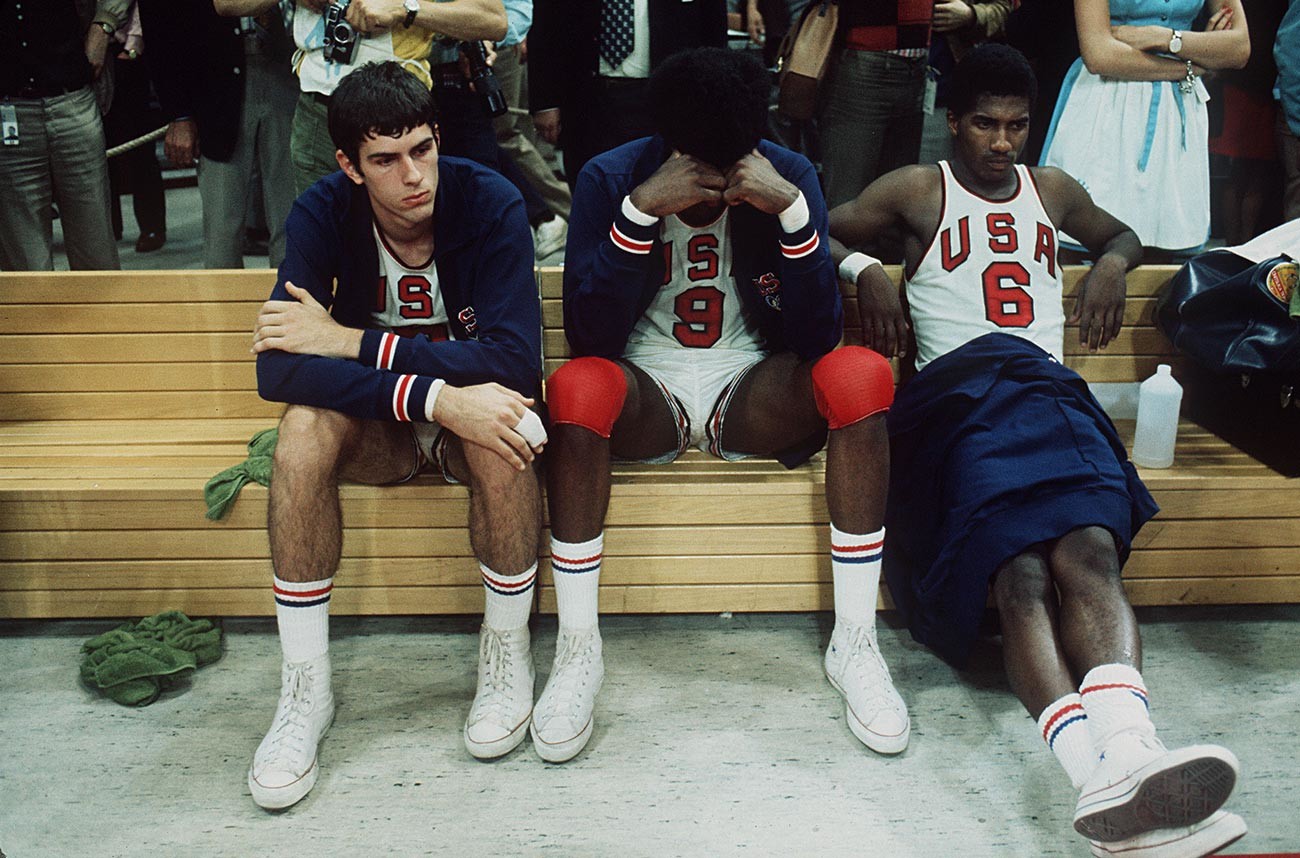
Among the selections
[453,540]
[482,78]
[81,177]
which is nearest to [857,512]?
[453,540]

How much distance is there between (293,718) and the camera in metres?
2.12

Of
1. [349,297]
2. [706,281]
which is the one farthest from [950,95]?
[349,297]

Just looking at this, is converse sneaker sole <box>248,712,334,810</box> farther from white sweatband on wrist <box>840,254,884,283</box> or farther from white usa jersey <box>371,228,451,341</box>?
white sweatband on wrist <box>840,254,884,283</box>

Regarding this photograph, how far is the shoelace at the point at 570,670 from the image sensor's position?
7.17 ft

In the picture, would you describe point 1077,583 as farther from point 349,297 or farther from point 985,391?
point 349,297

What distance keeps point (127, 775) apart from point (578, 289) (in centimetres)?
115

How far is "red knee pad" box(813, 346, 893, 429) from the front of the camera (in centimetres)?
221

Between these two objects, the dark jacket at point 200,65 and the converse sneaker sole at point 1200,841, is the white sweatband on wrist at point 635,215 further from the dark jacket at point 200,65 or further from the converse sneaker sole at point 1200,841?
the dark jacket at point 200,65

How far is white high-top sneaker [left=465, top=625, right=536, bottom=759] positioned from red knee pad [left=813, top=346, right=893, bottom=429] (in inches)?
27.4

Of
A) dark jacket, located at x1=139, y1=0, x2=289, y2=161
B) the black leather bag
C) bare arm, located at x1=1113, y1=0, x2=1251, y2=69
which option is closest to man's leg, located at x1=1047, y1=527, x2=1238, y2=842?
the black leather bag

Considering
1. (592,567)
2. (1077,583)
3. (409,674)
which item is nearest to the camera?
(1077,583)

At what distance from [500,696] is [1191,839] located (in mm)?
1132

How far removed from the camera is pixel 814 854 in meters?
1.90

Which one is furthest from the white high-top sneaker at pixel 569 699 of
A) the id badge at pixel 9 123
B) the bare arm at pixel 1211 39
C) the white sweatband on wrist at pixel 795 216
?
the id badge at pixel 9 123
